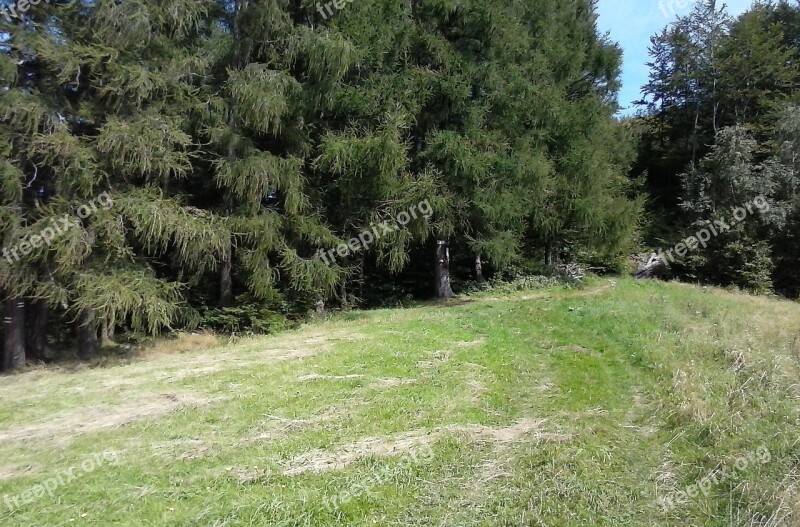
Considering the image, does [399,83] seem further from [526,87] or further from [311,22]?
[526,87]

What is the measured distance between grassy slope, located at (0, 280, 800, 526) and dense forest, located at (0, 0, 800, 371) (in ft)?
7.91

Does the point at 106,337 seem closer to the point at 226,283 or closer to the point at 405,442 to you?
the point at 226,283

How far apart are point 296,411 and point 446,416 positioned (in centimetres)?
178

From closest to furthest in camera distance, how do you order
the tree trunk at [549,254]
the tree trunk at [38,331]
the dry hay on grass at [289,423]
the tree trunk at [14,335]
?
the dry hay on grass at [289,423] < the tree trunk at [14,335] < the tree trunk at [38,331] < the tree trunk at [549,254]

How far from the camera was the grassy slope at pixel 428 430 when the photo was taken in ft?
13.4

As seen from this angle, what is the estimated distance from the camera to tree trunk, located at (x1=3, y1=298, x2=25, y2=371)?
1008 centimetres

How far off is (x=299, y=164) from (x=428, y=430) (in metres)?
8.65

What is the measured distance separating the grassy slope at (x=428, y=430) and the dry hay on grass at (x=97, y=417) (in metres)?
0.04

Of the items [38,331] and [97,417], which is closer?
[97,417]

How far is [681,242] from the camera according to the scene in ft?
81.0

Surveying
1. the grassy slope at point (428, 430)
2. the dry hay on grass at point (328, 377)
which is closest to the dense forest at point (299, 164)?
the grassy slope at point (428, 430)

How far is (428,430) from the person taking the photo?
219 inches

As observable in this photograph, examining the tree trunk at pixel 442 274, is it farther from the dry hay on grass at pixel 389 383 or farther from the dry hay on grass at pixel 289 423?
the dry hay on grass at pixel 289 423

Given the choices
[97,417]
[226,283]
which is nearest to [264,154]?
[226,283]
